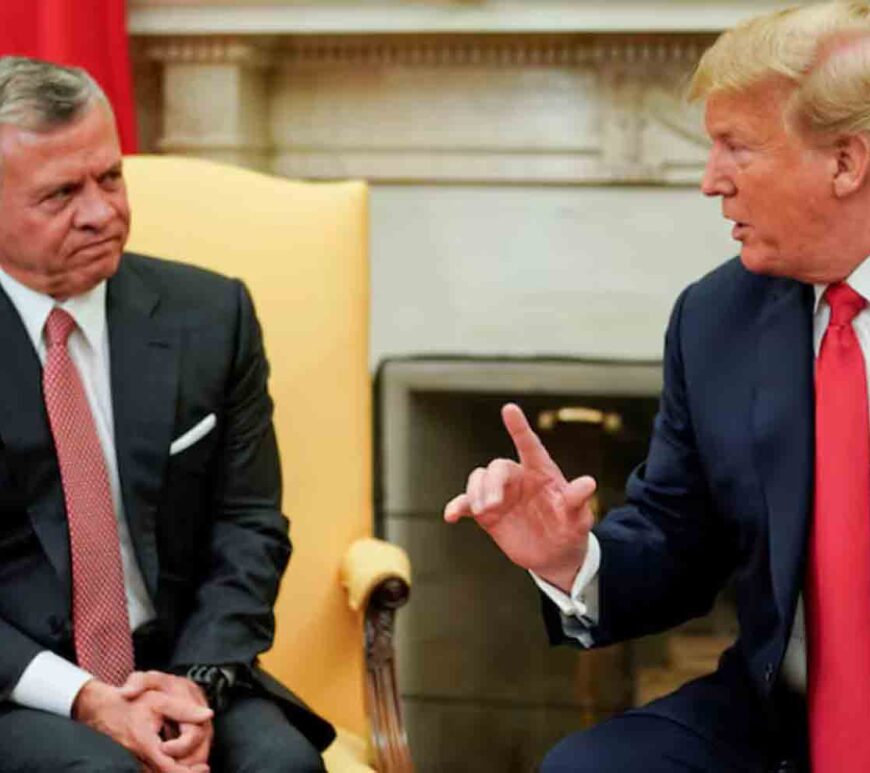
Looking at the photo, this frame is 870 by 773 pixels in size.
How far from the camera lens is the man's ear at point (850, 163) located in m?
1.83

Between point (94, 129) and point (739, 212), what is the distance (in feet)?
2.48

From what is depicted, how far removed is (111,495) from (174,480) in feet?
0.27

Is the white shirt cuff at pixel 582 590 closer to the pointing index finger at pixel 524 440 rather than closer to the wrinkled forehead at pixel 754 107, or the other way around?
the pointing index finger at pixel 524 440

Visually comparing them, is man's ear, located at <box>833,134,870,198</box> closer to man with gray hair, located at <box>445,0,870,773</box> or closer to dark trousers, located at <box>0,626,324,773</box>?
man with gray hair, located at <box>445,0,870,773</box>

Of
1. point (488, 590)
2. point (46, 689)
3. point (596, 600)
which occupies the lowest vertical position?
point (488, 590)

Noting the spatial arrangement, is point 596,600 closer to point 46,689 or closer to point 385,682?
point 385,682

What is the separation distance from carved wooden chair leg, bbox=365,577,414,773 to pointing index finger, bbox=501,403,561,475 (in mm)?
493

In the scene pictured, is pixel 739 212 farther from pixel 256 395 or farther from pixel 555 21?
pixel 555 21

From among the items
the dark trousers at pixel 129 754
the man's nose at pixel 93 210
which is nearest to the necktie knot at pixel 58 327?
the man's nose at pixel 93 210

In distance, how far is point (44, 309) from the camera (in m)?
2.10

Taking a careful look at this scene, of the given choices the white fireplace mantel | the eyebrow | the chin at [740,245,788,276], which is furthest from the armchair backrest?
the chin at [740,245,788,276]

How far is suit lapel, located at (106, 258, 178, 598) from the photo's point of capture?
82.2 inches

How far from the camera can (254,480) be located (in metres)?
2.19

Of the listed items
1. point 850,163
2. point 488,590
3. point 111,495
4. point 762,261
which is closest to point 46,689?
point 111,495
